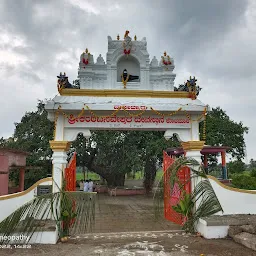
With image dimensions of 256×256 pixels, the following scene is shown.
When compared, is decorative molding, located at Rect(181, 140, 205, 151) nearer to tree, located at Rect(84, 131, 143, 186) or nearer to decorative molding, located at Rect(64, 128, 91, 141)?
decorative molding, located at Rect(64, 128, 91, 141)

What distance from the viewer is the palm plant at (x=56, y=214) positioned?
5184 mm

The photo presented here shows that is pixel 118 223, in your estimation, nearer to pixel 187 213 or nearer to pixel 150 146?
pixel 187 213

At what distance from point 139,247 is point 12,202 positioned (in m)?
2.85

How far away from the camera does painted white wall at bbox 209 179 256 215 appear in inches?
252

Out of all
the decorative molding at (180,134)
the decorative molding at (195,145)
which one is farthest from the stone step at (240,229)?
the decorative molding at (180,134)

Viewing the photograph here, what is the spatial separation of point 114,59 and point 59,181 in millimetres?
3498

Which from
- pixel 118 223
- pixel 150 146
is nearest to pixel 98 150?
pixel 150 146

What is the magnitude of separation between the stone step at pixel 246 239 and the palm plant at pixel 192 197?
2.17 ft

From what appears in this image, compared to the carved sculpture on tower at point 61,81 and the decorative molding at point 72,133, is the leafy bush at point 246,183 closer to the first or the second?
the decorative molding at point 72,133

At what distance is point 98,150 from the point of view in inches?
704

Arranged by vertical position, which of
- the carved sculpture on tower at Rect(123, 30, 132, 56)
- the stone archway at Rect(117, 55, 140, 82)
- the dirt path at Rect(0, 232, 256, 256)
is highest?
the carved sculpture on tower at Rect(123, 30, 132, 56)

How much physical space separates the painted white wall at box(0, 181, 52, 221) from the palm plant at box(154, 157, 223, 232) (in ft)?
9.32

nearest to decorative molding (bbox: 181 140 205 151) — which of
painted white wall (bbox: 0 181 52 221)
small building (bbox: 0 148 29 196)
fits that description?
painted white wall (bbox: 0 181 52 221)

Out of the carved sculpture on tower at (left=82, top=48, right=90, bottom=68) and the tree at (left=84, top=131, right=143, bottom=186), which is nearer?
the carved sculpture on tower at (left=82, top=48, right=90, bottom=68)
